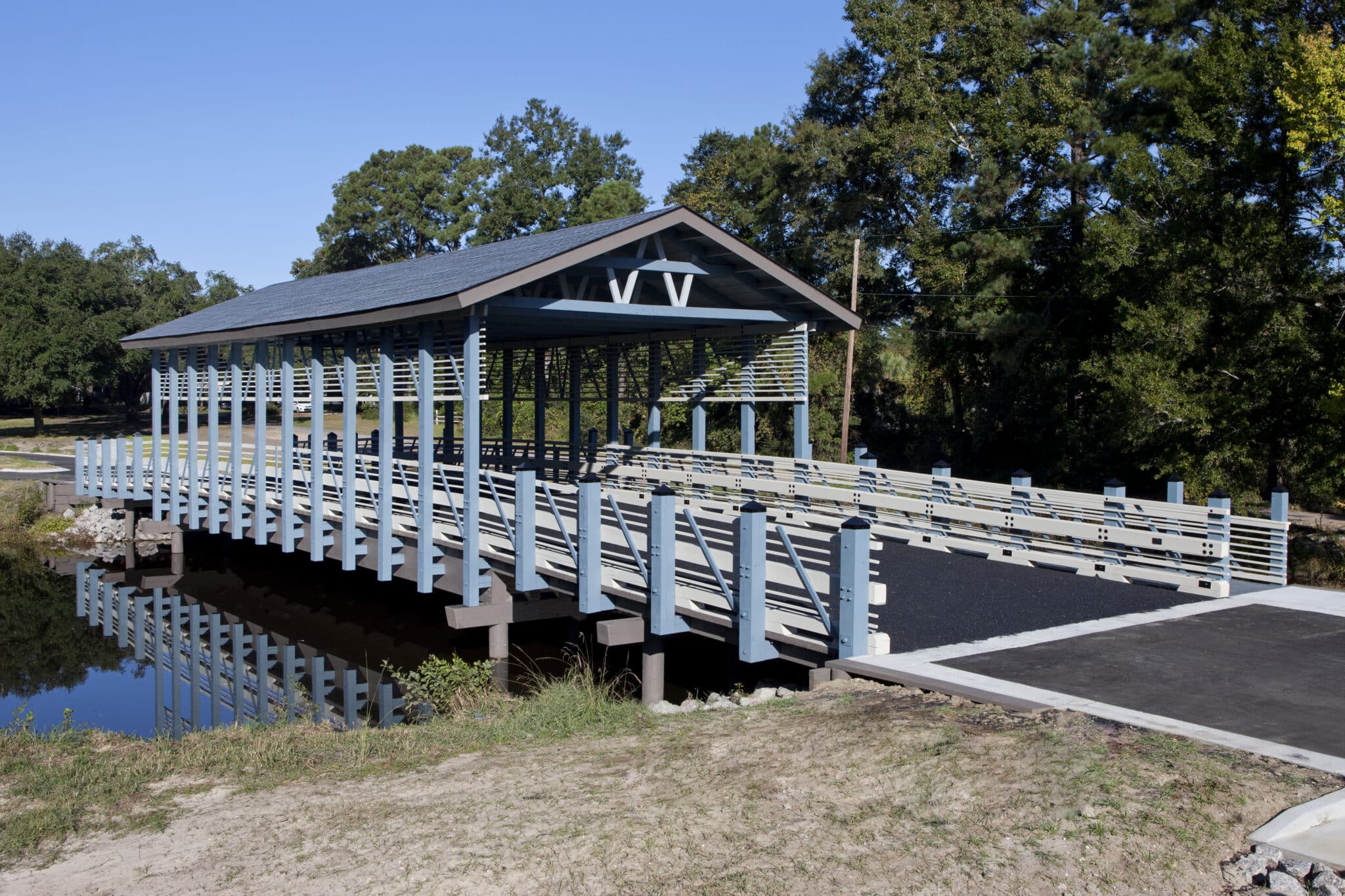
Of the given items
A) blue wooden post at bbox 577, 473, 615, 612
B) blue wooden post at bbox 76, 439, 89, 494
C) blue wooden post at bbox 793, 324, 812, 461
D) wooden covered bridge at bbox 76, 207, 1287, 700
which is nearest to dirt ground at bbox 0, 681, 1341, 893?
wooden covered bridge at bbox 76, 207, 1287, 700

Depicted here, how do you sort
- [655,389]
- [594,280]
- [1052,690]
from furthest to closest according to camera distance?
1. [655,389]
2. [594,280]
3. [1052,690]

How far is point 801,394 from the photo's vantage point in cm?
1692

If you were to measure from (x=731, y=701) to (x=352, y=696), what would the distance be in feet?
19.9

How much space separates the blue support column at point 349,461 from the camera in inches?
597

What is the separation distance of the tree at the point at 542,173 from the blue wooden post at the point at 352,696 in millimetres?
42549

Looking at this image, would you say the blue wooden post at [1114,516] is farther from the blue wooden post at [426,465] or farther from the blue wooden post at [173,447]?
the blue wooden post at [173,447]

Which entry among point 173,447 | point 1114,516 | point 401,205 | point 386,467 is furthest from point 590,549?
point 401,205

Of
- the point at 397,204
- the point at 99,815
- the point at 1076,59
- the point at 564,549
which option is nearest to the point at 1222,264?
the point at 1076,59

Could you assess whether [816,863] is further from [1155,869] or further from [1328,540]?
[1328,540]

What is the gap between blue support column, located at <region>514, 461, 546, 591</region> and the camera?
12461 millimetres

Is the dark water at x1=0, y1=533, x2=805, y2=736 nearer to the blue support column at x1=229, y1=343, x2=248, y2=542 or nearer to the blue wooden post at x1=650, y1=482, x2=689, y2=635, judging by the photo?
the blue wooden post at x1=650, y1=482, x2=689, y2=635

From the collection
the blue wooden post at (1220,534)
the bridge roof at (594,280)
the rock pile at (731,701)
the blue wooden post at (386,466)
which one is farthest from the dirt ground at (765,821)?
the blue wooden post at (386,466)

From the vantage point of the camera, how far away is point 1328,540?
1833 cm

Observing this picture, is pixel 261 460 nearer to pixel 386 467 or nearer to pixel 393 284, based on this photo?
pixel 393 284
